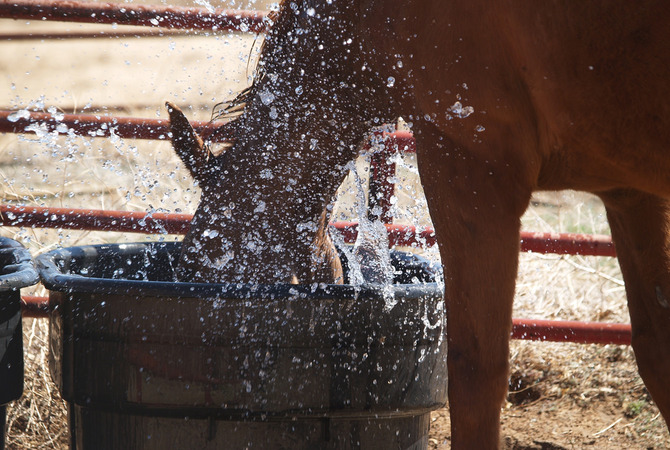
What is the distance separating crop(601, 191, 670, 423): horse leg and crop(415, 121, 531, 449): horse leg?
46 centimetres

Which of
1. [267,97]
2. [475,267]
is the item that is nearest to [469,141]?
[475,267]

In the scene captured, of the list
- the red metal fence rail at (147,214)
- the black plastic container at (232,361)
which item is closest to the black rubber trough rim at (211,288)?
the black plastic container at (232,361)

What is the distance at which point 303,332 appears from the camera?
1737 mm

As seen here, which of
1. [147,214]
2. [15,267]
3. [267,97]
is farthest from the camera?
[147,214]

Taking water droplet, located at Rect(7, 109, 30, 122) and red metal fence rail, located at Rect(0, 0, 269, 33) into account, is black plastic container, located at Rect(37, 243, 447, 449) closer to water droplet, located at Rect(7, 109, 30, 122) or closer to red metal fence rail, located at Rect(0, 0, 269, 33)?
water droplet, located at Rect(7, 109, 30, 122)

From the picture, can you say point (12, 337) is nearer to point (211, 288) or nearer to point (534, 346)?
point (211, 288)

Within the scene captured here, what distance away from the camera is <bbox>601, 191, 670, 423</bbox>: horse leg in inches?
75.7

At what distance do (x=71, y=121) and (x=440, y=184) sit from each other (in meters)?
1.77

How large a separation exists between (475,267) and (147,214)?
1.60 meters

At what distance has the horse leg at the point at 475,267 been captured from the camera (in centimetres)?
159

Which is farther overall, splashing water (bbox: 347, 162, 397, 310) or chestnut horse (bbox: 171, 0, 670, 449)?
splashing water (bbox: 347, 162, 397, 310)

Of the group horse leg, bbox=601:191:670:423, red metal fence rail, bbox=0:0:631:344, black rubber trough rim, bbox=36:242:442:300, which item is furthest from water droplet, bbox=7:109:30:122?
horse leg, bbox=601:191:670:423

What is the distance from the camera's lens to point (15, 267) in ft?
6.76

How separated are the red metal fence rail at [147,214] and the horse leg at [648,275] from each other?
0.81 m
